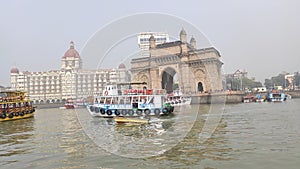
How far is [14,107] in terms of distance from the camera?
28.2m

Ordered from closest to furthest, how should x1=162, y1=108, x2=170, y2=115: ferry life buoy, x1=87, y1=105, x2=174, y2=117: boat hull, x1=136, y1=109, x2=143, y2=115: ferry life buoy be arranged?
1. x1=87, y1=105, x2=174, y2=117: boat hull
2. x1=136, y1=109, x2=143, y2=115: ferry life buoy
3. x1=162, y1=108, x2=170, y2=115: ferry life buoy

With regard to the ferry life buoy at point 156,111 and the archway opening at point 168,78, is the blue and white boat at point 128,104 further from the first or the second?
the archway opening at point 168,78

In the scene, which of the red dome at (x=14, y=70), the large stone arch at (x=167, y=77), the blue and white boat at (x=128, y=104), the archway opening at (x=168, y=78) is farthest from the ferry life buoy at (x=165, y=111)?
the red dome at (x=14, y=70)

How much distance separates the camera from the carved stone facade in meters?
A: 53.2

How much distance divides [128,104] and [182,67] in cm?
3359

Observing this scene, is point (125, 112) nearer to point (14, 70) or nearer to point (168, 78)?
point (168, 78)

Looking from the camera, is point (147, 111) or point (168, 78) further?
point (168, 78)

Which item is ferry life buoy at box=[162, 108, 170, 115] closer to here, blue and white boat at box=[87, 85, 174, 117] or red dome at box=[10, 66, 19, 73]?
blue and white boat at box=[87, 85, 174, 117]

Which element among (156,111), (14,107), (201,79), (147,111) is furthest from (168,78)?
(147,111)

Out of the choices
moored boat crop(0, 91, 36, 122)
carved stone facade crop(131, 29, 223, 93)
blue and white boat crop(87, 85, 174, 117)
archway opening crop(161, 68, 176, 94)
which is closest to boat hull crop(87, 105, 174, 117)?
blue and white boat crop(87, 85, 174, 117)

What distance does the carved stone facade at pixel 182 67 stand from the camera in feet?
175

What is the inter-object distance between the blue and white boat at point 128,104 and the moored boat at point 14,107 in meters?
8.98

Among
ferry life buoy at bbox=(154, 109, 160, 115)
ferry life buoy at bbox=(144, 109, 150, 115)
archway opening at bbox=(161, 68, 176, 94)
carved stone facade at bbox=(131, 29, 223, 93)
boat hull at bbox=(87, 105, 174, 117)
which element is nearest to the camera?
boat hull at bbox=(87, 105, 174, 117)

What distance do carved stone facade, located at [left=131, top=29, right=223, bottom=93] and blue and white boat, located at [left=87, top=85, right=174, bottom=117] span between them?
29977mm
